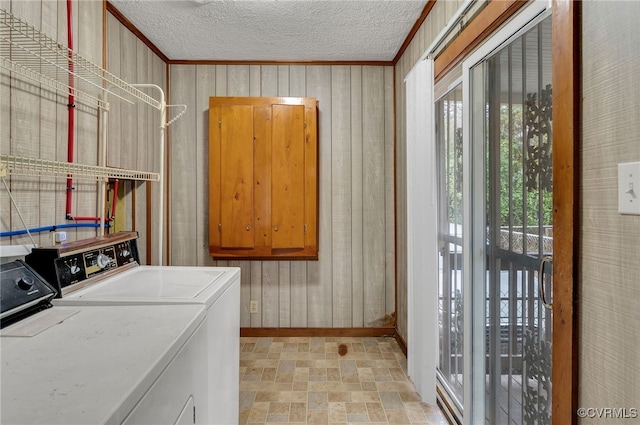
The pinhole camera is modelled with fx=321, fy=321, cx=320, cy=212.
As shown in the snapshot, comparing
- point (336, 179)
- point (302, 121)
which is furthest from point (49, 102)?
point (336, 179)

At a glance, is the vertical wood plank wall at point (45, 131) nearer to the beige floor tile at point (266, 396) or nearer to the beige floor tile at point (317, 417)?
the beige floor tile at point (266, 396)

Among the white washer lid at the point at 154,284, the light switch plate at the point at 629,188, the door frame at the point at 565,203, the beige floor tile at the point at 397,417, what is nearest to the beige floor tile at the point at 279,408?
the beige floor tile at the point at 397,417

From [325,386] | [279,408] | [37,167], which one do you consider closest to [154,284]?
[37,167]

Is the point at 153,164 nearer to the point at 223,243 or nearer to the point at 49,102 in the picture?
the point at 223,243

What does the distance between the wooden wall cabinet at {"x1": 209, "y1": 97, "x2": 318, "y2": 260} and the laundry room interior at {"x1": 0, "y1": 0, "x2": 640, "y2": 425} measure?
0.06 feet

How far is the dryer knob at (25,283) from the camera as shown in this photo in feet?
3.61

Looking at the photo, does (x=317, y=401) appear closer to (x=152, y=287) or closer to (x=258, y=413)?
(x=258, y=413)

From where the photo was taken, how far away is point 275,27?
2412 millimetres

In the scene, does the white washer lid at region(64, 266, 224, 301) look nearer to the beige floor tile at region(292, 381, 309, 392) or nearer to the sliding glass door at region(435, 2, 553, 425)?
the beige floor tile at region(292, 381, 309, 392)

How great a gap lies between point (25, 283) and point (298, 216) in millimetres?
1902

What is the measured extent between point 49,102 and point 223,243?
61.6 inches

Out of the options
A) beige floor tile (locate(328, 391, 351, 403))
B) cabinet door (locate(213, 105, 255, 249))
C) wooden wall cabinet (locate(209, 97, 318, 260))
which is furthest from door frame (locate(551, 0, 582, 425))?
cabinet door (locate(213, 105, 255, 249))

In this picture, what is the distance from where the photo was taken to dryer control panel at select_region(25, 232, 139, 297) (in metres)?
1.23

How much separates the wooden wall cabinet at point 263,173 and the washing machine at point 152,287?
1.08 m
